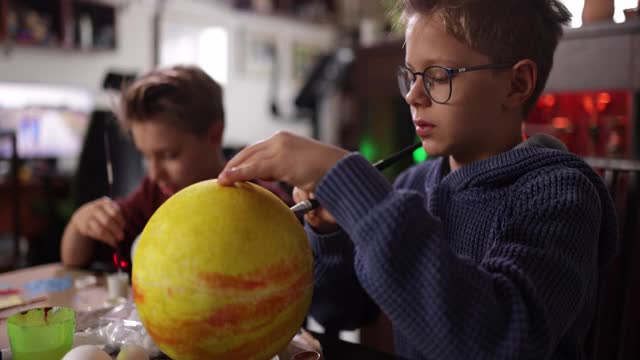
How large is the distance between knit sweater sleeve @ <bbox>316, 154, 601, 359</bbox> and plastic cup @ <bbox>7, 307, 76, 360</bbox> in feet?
1.33

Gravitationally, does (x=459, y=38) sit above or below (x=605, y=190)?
above

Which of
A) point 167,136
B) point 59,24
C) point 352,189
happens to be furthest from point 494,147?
point 59,24

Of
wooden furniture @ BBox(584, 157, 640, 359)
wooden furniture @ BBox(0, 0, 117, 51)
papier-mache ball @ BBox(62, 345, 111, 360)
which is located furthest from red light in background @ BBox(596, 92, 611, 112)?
wooden furniture @ BBox(0, 0, 117, 51)

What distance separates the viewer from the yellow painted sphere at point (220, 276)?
636mm

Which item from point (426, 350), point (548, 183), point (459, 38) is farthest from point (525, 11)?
point (426, 350)

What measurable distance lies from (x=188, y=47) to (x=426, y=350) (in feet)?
17.5

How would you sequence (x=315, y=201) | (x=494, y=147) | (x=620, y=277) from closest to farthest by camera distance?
(x=315, y=201), (x=494, y=147), (x=620, y=277)

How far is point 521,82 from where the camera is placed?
0.93 metres

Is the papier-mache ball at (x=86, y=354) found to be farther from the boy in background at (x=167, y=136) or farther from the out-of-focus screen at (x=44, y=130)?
the out-of-focus screen at (x=44, y=130)

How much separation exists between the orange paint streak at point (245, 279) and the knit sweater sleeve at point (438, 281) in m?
0.10

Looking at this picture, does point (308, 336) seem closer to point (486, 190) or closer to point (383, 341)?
point (486, 190)

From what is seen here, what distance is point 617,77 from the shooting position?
2377 millimetres

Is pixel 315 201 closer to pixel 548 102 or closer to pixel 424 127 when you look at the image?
pixel 424 127

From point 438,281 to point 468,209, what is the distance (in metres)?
0.36
